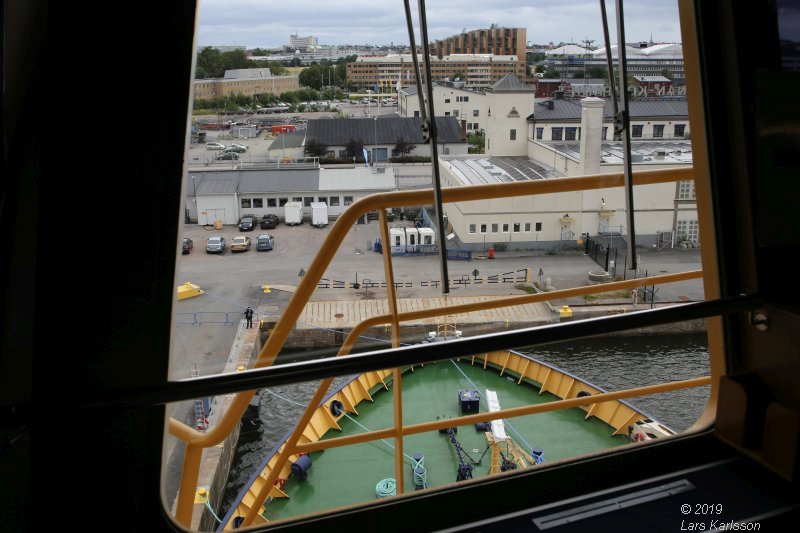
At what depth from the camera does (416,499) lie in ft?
4.06

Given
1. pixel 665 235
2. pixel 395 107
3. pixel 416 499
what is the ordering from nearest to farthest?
pixel 416 499 → pixel 395 107 → pixel 665 235

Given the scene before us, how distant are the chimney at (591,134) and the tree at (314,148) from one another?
0.84m

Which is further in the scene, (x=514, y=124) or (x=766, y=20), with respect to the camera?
(x=514, y=124)

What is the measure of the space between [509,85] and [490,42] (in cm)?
15

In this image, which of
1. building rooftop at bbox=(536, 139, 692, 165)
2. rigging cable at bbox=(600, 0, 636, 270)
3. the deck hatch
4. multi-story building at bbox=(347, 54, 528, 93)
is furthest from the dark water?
rigging cable at bbox=(600, 0, 636, 270)

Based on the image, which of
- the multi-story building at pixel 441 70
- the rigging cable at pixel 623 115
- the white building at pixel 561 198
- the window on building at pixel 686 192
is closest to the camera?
the rigging cable at pixel 623 115

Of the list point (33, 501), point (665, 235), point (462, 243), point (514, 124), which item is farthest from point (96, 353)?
point (665, 235)

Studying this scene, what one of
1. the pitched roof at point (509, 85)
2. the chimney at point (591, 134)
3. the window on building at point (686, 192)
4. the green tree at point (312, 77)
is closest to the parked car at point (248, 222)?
the green tree at point (312, 77)

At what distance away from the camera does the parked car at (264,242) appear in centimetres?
182

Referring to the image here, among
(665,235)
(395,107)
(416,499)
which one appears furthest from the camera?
(665,235)

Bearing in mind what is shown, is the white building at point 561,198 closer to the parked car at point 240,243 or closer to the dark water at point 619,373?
the parked car at point 240,243

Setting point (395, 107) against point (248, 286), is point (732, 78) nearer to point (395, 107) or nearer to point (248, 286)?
point (395, 107)

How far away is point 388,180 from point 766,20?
104cm

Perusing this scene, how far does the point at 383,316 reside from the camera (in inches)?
65.3
